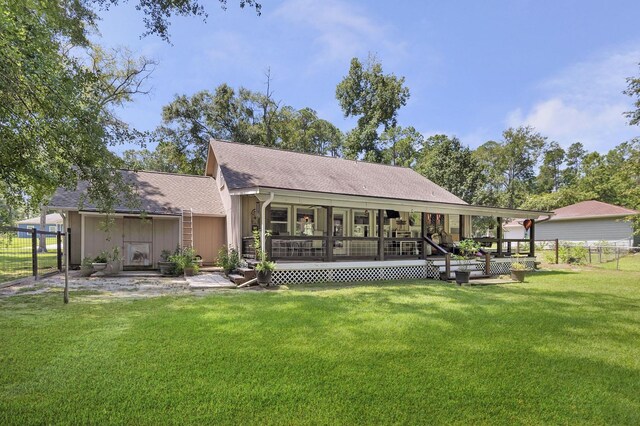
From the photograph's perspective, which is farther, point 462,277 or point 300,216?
point 300,216

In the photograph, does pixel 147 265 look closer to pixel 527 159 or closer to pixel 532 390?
pixel 532 390

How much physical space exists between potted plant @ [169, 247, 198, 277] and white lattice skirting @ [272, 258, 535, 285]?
3655 mm

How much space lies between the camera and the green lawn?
327cm

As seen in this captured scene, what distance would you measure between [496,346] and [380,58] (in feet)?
109

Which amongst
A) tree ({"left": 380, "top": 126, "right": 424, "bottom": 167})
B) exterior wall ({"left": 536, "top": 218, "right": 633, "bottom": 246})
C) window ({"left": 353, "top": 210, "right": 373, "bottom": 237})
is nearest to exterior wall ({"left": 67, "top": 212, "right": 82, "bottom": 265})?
window ({"left": 353, "top": 210, "right": 373, "bottom": 237})

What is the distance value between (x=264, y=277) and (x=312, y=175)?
7163 mm

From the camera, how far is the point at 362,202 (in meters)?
12.4

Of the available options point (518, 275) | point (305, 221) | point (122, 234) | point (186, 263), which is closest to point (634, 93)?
point (518, 275)

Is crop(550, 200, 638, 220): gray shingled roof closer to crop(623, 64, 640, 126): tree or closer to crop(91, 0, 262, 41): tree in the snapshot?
crop(623, 64, 640, 126): tree

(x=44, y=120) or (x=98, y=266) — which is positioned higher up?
(x=44, y=120)

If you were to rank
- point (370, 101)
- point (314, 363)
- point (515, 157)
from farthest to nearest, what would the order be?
point (515, 157) → point (370, 101) → point (314, 363)

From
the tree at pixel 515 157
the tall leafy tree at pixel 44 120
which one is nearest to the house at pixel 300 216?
the tall leafy tree at pixel 44 120

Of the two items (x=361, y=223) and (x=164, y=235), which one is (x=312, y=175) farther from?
(x=164, y=235)

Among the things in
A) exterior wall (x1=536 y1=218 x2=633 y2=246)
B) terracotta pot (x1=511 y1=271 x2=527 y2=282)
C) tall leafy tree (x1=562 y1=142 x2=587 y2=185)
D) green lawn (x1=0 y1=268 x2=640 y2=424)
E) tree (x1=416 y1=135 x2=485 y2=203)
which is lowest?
terracotta pot (x1=511 y1=271 x2=527 y2=282)
